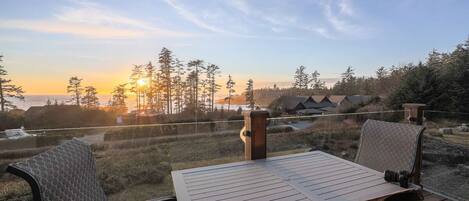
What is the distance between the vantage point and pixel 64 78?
54.7ft

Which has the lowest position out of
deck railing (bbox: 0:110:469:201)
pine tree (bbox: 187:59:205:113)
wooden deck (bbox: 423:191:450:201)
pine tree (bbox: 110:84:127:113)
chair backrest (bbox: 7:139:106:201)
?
wooden deck (bbox: 423:191:450:201)

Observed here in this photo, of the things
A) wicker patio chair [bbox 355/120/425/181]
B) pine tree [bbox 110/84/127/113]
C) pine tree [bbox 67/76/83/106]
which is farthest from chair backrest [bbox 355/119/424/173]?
pine tree [bbox 67/76/83/106]

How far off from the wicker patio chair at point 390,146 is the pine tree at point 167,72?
16728 millimetres

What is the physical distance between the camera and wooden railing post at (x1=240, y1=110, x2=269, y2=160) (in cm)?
262

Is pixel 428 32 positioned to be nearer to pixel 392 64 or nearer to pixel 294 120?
pixel 294 120

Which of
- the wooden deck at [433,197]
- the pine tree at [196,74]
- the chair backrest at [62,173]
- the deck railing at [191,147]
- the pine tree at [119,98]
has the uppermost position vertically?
the pine tree at [196,74]

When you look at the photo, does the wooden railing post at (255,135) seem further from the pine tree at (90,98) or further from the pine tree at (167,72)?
the pine tree at (90,98)

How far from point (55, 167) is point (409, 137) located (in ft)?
8.03

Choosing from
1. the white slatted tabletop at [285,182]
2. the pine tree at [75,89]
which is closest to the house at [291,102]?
the pine tree at [75,89]

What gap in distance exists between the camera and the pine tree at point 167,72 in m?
17.8

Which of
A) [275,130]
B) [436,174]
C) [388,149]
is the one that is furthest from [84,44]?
[436,174]

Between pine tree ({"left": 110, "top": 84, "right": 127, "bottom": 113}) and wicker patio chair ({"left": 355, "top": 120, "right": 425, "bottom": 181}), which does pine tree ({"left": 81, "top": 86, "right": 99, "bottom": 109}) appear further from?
wicker patio chair ({"left": 355, "top": 120, "right": 425, "bottom": 181})

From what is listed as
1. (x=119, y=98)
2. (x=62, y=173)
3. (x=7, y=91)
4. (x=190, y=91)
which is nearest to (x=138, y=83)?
(x=119, y=98)

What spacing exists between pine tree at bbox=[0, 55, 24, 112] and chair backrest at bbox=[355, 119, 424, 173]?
652 inches
